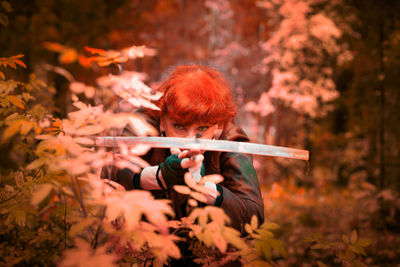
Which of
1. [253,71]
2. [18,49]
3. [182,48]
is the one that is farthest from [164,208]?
[182,48]

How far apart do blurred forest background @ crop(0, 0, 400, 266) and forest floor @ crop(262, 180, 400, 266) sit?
21 millimetres

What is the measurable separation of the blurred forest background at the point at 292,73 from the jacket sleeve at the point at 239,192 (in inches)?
16.4

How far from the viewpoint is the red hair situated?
5.52 ft

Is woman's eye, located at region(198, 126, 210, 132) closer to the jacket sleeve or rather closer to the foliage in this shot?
the jacket sleeve

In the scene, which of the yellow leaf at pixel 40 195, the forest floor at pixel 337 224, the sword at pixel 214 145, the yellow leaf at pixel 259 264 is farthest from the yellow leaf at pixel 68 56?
the forest floor at pixel 337 224

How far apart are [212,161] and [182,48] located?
27.5 feet

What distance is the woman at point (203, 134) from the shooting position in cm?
159

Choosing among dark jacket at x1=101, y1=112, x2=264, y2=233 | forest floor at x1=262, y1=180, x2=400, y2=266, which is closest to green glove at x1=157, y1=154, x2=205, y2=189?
dark jacket at x1=101, y1=112, x2=264, y2=233

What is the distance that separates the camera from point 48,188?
95cm

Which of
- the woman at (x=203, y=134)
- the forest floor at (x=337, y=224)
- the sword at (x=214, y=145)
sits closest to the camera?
the sword at (x=214, y=145)

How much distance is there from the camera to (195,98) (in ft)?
5.59

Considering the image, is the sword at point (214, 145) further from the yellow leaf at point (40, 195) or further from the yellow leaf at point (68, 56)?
the yellow leaf at point (68, 56)

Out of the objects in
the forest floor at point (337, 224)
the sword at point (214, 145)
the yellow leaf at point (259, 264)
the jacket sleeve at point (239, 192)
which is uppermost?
the sword at point (214, 145)

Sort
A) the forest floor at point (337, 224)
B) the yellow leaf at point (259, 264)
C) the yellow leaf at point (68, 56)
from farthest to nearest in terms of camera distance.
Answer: the forest floor at point (337, 224) → the yellow leaf at point (259, 264) → the yellow leaf at point (68, 56)
